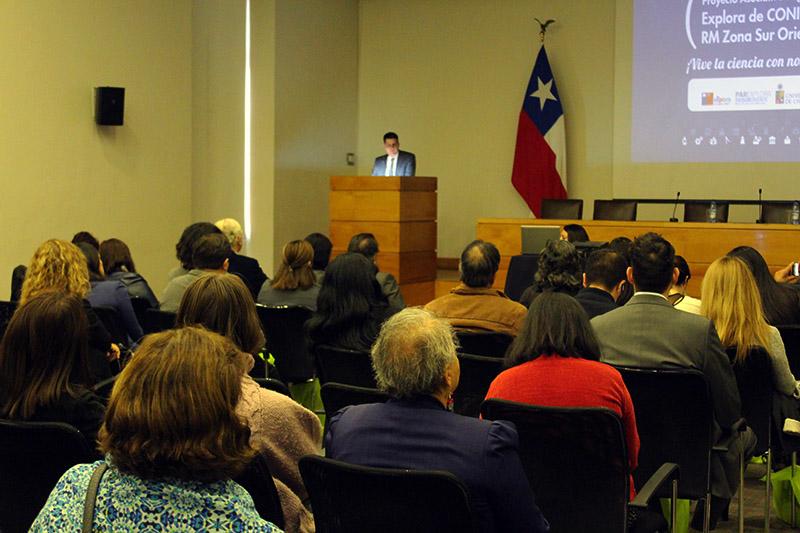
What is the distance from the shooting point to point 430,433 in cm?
225

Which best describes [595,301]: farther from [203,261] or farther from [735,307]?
[203,261]

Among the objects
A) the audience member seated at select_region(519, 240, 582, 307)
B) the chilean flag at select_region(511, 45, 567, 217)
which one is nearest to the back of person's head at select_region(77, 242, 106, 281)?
the audience member seated at select_region(519, 240, 582, 307)

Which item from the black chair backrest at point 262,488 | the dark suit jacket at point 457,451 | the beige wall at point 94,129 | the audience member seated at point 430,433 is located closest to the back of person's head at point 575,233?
the beige wall at point 94,129

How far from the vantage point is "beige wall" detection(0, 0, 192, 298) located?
8414mm

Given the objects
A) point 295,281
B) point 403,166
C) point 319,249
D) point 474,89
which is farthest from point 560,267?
point 474,89

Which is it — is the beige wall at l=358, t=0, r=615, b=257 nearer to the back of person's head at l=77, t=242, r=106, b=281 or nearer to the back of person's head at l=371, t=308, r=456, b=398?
the back of person's head at l=77, t=242, r=106, b=281

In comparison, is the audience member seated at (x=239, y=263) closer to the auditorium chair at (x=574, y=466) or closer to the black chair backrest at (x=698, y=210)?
the auditorium chair at (x=574, y=466)

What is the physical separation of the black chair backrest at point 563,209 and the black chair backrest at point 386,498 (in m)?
8.28

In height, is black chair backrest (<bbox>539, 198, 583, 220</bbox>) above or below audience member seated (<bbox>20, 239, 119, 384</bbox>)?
above

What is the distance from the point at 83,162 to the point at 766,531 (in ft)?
22.4

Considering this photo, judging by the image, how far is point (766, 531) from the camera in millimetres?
4102

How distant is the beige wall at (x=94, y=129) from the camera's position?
27.6ft

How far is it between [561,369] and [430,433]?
2.70ft

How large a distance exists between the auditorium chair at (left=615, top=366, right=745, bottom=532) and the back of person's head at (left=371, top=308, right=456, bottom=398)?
1.12 metres
